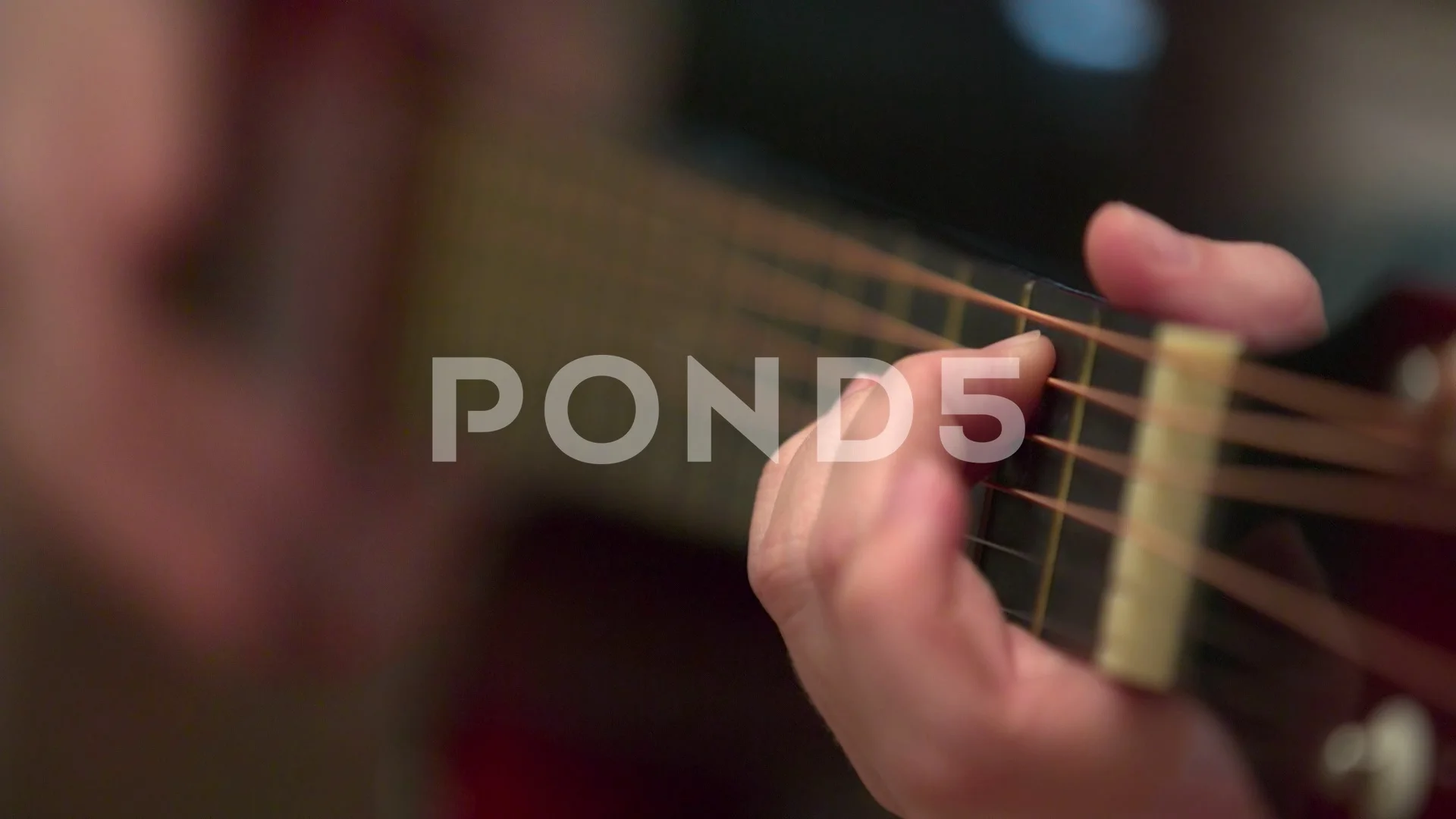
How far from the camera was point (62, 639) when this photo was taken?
894 mm

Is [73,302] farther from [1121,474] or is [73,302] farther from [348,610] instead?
[1121,474]

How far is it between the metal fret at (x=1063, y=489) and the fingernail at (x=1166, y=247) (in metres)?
0.04

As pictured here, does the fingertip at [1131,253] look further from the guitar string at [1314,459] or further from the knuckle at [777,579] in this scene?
the knuckle at [777,579]

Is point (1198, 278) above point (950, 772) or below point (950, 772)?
above

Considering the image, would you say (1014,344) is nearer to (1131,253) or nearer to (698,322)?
(1131,253)

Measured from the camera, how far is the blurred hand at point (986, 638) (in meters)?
0.32

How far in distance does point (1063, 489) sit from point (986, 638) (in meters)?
0.06

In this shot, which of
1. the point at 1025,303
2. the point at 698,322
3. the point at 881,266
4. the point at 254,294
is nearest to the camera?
the point at 1025,303

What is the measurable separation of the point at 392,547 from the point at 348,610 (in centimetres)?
7

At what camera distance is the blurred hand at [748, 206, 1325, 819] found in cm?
32

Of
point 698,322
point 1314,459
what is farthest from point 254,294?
point 1314,459

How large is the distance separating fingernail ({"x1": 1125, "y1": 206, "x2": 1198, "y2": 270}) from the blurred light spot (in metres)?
0.24

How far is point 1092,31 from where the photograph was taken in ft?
1.92

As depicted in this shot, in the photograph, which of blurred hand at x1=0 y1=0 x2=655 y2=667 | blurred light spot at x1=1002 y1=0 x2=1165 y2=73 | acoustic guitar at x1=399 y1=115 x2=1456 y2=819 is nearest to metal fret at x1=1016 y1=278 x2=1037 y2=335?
acoustic guitar at x1=399 y1=115 x2=1456 y2=819
